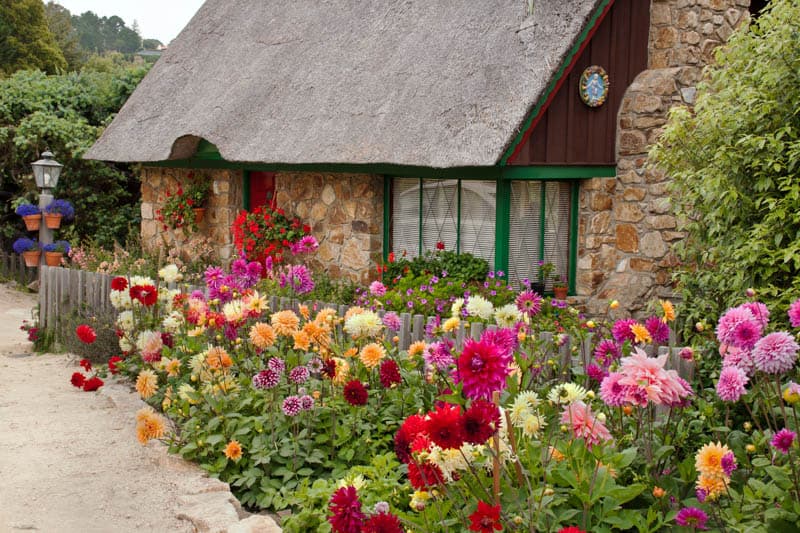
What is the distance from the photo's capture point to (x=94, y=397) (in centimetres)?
657

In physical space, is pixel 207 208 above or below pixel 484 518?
above

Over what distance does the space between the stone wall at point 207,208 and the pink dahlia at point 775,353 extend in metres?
9.53

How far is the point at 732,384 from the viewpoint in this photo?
274 cm

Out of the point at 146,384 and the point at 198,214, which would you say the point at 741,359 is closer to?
the point at 146,384

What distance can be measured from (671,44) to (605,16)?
32.5 inches

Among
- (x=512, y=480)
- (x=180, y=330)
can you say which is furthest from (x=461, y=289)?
(x=512, y=480)

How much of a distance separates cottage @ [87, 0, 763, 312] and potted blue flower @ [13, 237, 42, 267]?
4.01 meters

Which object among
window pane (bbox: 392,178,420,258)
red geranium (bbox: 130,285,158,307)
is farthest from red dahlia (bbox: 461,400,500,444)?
window pane (bbox: 392,178,420,258)

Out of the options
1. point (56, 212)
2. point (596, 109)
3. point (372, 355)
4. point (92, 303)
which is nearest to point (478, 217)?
point (596, 109)

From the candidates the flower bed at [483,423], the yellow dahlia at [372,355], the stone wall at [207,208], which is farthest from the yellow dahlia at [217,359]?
the stone wall at [207,208]

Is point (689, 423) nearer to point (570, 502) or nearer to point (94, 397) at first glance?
point (570, 502)

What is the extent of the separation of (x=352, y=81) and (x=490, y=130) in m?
2.53

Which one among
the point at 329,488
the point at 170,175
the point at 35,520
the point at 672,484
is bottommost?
the point at 35,520

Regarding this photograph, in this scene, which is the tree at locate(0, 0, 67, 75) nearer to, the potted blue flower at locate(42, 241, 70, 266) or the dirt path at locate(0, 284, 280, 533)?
the potted blue flower at locate(42, 241, 70, 266)
